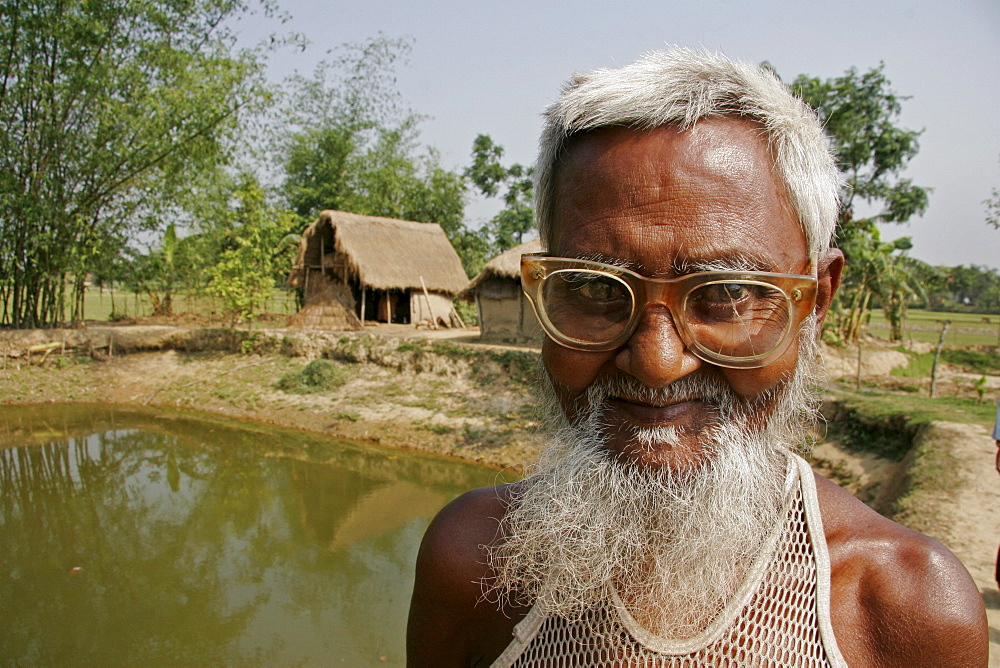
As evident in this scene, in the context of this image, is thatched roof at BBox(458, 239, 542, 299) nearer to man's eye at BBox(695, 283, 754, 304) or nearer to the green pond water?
the green pond water

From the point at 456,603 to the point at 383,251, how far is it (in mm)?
19255

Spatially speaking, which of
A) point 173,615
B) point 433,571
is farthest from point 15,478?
point 433,571

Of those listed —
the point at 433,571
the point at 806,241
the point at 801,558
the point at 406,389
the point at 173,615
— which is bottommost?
the point at 173,615

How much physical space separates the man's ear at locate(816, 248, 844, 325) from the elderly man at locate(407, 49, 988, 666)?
3cm

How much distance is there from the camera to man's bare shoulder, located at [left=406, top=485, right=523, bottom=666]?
119 cm

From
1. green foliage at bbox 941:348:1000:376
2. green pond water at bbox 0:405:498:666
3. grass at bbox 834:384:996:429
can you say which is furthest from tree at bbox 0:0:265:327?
green foliage at bbox 941:348:1000:376

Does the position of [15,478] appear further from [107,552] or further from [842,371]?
[842,371]

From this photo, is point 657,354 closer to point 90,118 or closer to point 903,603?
point 903,603

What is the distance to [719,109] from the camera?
3.17 feet

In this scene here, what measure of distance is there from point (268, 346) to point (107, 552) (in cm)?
876

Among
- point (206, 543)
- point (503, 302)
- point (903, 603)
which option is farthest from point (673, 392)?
point (503, 302)

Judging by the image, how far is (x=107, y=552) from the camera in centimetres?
693

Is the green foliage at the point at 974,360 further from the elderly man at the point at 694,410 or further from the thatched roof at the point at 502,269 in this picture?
the elderly man at the point at 694,410

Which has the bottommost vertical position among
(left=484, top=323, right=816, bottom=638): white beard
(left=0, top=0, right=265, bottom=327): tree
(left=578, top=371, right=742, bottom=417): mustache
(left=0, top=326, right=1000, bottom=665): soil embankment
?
(left=0, top=326, right=1000, bottom=665): soil embankment
